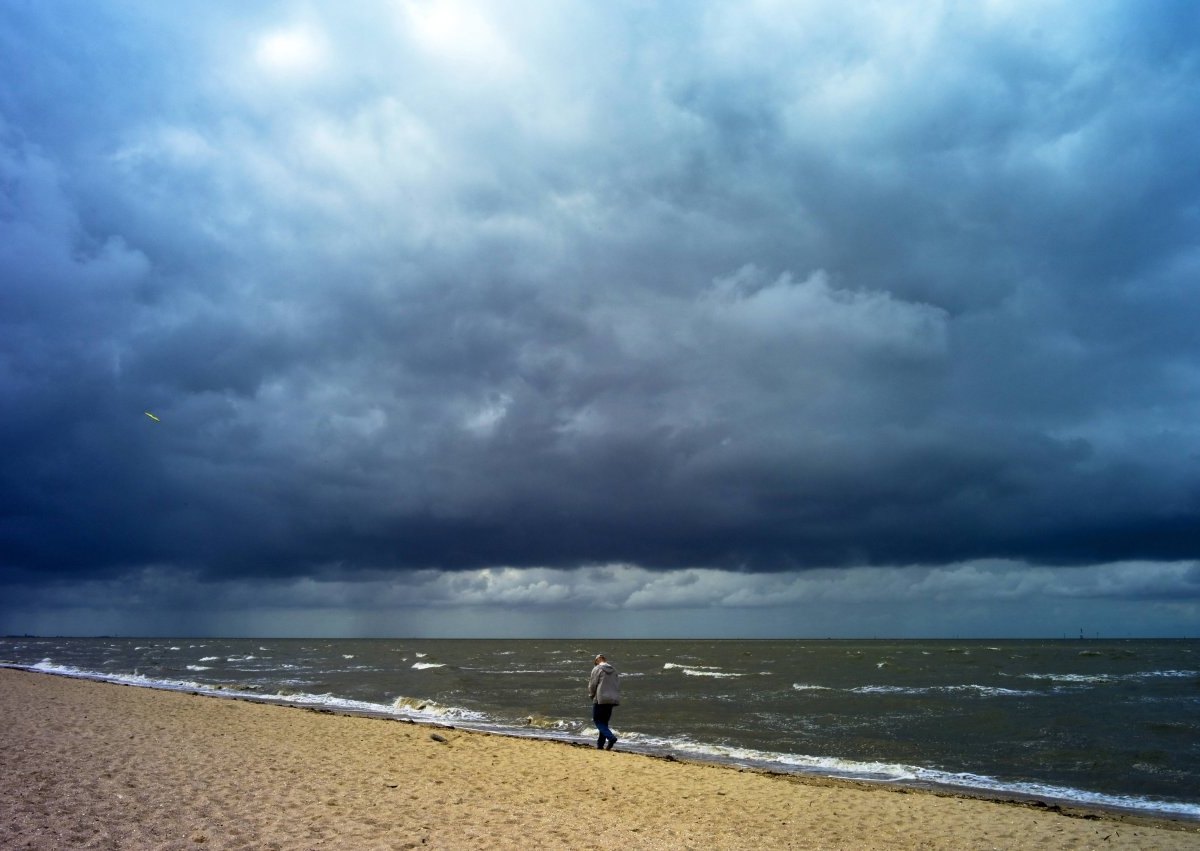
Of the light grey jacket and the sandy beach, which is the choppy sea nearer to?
the light grey jacket

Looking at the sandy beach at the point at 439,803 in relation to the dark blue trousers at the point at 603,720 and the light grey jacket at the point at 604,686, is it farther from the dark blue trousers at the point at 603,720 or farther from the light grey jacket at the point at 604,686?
the light grey jacket at the point at 604,686

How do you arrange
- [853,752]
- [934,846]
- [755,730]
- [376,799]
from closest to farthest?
1. [934,846]
2. [376,799]
3. [853,752]
4. [755,730]

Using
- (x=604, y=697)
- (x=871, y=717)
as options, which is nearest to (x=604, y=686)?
(x=604, y=697)

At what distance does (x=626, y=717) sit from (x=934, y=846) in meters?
17.2

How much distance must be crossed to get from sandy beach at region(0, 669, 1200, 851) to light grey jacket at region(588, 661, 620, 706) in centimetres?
146

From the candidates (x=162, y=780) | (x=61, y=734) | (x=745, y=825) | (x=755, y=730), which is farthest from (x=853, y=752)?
(x=61, y=734)

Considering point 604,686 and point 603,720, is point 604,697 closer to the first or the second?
point 604,686

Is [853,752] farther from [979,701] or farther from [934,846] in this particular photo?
[979,701]

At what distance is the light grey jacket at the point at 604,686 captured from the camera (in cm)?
1817

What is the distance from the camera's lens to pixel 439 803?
35.6ft

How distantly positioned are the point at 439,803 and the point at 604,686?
305 inches

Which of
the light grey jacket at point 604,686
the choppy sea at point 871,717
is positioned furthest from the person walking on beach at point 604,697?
the choppy sea at point 871,717

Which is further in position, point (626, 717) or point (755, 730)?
point (626, 717)

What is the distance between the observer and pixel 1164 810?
45.6ft
